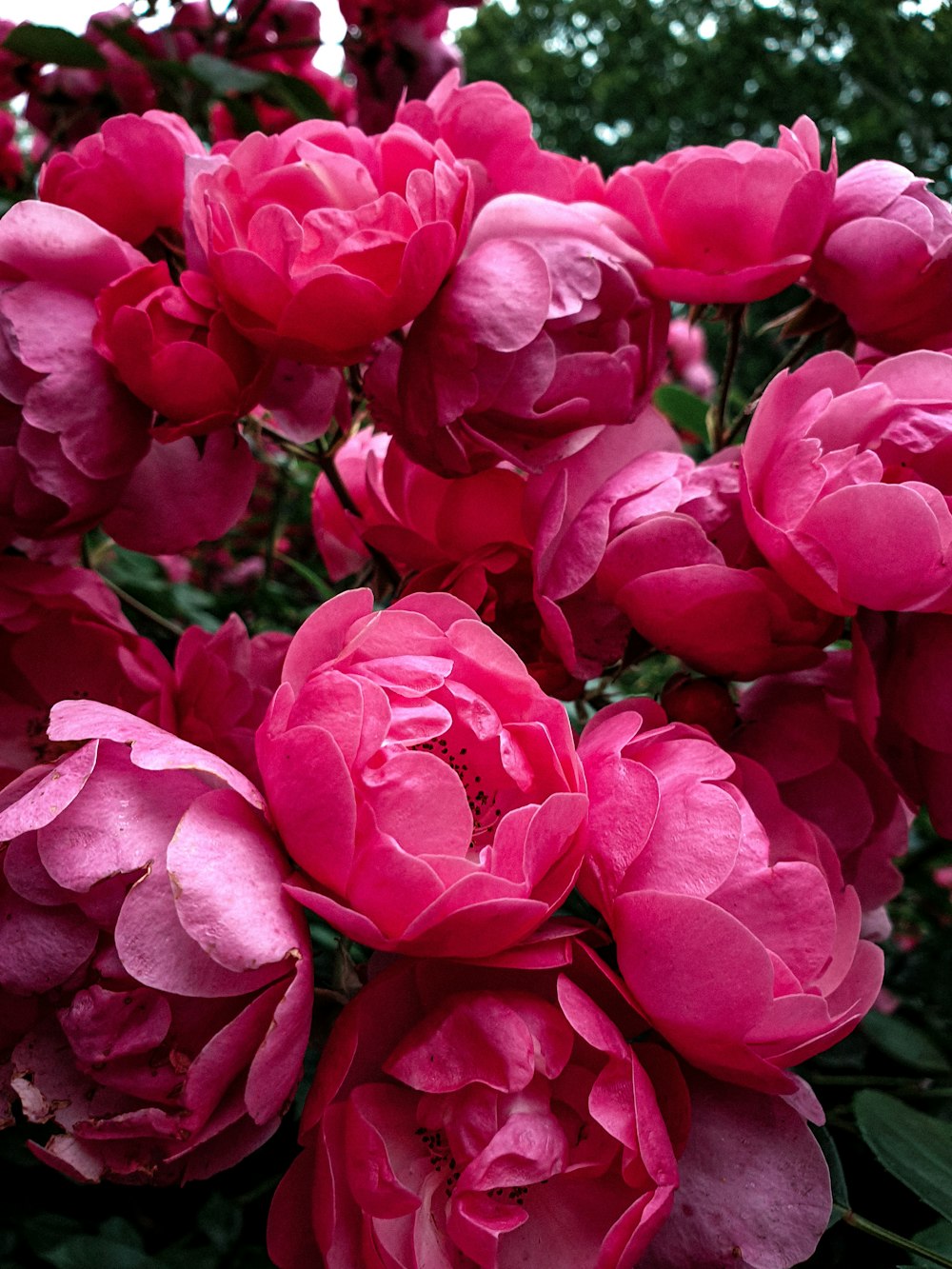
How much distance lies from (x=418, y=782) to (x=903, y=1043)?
A: 57 cm

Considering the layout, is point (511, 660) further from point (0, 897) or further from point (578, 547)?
point (0, 897)

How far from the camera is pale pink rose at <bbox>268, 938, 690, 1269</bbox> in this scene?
31cm

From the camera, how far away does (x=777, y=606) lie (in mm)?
395

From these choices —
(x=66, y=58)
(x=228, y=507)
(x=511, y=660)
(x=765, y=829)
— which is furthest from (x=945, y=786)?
(x=66, y=58)

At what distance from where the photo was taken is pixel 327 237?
384mm

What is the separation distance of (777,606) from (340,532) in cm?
28

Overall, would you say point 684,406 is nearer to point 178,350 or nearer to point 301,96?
→ point 301,96

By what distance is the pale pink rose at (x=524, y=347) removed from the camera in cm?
40

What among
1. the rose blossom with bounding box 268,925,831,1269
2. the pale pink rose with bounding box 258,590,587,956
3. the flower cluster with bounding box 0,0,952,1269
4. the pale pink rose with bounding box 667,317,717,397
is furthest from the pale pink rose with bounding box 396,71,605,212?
the pale pink rose with bounding box 667,317,717,397

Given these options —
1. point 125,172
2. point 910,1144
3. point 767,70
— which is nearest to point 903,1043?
point 910,1144

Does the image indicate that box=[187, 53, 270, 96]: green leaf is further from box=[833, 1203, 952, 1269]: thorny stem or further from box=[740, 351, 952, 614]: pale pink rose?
box=[833, 1203, 952, 1269]: thorny stem

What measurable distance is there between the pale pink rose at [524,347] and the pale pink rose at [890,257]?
0.10 m

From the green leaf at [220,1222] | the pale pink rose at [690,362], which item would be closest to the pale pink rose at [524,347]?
the green leaf at [220,1222]

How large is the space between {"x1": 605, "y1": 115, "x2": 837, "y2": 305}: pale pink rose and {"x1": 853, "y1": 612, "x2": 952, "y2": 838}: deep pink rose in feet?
0.53
